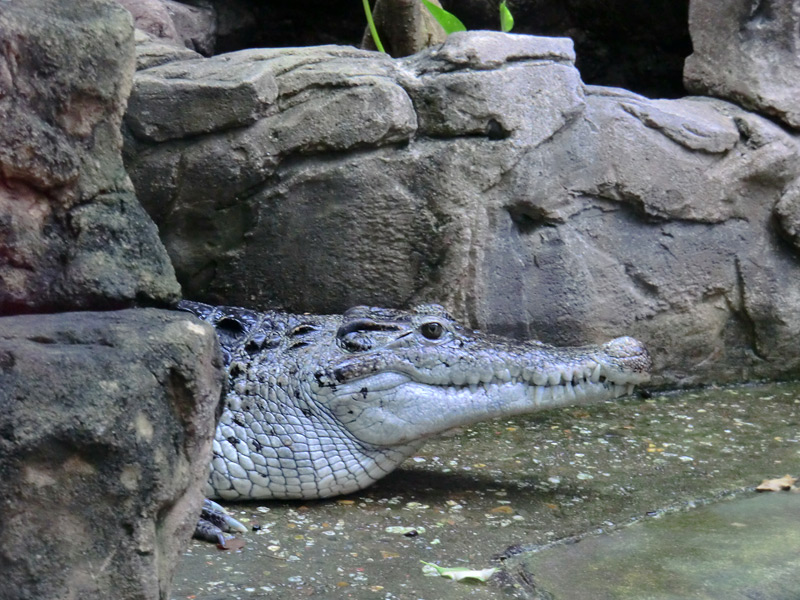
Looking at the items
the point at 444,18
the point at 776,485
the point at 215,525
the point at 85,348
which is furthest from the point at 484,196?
the point at 85,348

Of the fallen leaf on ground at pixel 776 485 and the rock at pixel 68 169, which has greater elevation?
the rock at pixel 68 169

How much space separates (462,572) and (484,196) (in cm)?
188

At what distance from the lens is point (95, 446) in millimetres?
1588

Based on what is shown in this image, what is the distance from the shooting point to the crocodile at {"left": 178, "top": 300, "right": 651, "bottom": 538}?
3348 millimetres

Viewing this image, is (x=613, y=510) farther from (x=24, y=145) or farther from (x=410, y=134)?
(x=24, y=145)

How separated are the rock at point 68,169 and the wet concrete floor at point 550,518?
3.21 feet

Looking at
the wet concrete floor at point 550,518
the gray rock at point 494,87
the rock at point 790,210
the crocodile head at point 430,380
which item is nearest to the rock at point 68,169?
the wet concrete floor at point 550,518

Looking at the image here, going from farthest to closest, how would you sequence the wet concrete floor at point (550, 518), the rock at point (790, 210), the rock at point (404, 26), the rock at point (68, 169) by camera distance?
the rock at point (404, 26) → the rock at point (790, 210) → the wet concrete floor at point (550, 518) → the rock at point (68, 169)

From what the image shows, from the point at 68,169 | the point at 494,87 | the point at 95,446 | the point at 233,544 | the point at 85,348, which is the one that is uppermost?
the point at 494,87

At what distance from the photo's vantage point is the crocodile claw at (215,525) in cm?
287

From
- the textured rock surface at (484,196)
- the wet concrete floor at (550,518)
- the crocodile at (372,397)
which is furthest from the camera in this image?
the textured rock surface at (484,196)

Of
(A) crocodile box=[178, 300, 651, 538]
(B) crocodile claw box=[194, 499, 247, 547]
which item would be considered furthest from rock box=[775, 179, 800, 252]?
(B) crocodile claw box=[194, 499, 247, 547]

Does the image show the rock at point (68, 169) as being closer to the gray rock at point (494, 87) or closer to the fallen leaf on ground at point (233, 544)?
the fallen leaf on ground at point (233, 544)

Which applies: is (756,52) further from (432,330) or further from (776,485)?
(432,330)
